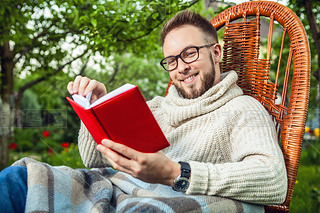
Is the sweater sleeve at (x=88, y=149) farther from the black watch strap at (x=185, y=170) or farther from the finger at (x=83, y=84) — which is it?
the black watch strap at (x=185, y=170)

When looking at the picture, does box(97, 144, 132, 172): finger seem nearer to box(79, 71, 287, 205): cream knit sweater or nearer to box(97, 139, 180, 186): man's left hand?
box(97, 139, 180, 186): man's left hand

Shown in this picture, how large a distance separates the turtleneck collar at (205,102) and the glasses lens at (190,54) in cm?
16

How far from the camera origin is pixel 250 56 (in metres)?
1.51

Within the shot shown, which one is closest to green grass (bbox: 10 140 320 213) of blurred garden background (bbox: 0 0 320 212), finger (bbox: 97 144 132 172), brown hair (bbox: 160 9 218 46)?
blurred garden background (bbox: 0 0 320 212)

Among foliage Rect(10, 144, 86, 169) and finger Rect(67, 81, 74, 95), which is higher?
finger Rect(67, 81, 74, 95)

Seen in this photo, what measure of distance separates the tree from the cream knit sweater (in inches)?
20.7

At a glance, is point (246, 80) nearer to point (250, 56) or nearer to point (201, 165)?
point (250, 56)

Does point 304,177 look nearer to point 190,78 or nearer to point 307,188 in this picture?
point 307,188

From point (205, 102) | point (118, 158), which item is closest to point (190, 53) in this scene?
point (205, 102)

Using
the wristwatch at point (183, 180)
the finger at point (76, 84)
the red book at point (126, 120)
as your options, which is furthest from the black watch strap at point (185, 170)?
the finger at point (76, 84)

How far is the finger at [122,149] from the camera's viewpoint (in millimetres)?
829

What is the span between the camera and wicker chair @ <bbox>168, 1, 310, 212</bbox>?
1186mm

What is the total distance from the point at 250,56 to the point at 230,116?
0.49 metres

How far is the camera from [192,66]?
1310 millimetres
